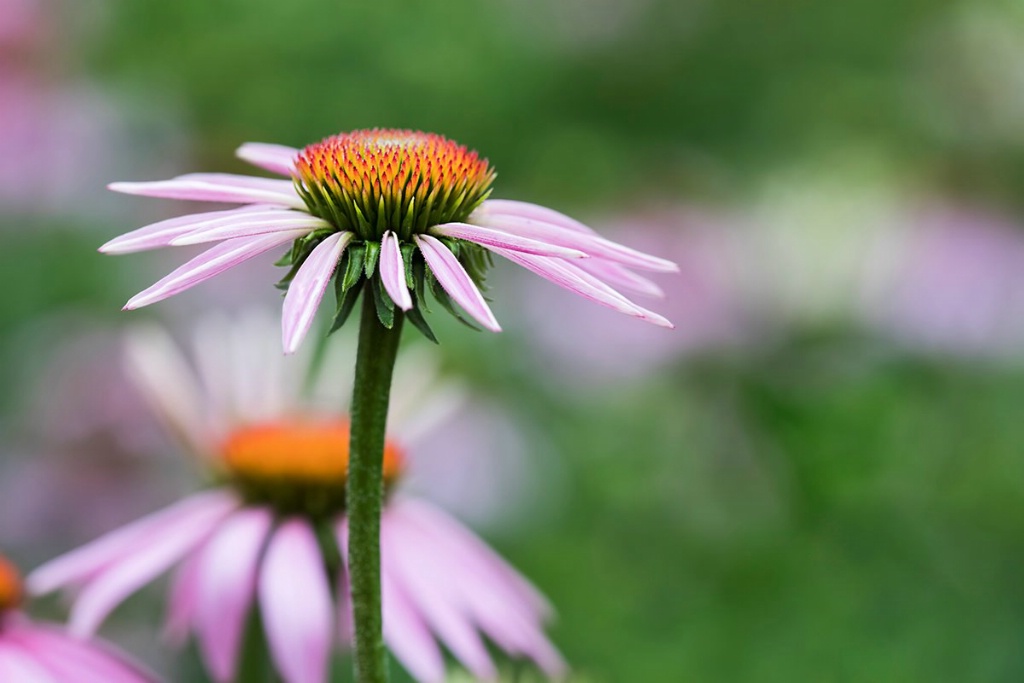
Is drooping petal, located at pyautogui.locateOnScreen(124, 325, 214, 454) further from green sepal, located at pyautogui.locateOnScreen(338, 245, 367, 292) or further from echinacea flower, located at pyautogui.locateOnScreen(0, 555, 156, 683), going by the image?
green sepal, located at pyautogui.locateOnScreen(338, 245, 367, 292)

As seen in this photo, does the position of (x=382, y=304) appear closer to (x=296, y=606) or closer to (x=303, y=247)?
(x=303, y=247)

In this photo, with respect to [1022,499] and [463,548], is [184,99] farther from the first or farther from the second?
[463,548]

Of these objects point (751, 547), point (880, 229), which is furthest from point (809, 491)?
point (880, 229)

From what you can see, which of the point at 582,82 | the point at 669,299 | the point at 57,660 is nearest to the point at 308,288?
the point at 57,660

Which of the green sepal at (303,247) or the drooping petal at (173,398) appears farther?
the drooping petal at (173,398)

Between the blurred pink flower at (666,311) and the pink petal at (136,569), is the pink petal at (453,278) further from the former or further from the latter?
the blurred pink flower at (666,311)

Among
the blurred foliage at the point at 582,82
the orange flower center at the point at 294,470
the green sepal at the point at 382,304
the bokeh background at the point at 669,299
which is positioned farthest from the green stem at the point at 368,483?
the blurred foliage at the point at 582,82

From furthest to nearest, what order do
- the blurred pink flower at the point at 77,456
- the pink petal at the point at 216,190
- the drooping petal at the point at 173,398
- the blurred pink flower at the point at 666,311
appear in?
the blurred pink flower at the point at 666,311 < the blurred pink flower at the point at 77,456 < the drooping petal at the point at 173,398 < the pink petal at the point at 216,190
